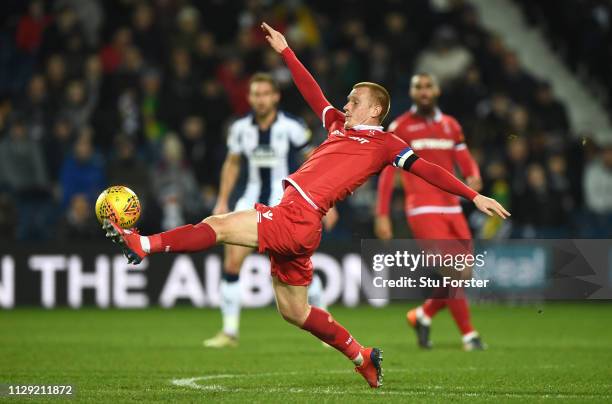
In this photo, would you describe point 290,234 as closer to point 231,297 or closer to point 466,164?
point 466,164

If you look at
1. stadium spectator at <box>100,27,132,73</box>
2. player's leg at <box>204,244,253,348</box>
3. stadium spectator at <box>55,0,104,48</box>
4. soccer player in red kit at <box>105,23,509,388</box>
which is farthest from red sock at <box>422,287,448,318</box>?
stadium spectator at <box>55,0,104,48</box>

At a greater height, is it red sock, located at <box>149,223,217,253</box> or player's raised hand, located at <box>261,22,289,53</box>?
player's raised hand, located at <box>261,22,289,53</box>

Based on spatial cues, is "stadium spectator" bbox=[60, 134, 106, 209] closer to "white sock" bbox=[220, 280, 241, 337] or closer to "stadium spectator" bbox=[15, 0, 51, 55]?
"stadium spectator" bbox=[15, 0, 51, 55]

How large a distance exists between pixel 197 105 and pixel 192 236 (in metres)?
10.8

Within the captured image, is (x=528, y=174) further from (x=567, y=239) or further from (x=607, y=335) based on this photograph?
(x=607, y=335)

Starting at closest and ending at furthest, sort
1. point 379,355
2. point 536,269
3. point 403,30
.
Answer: point 379,355, point 536,269, point 403,30

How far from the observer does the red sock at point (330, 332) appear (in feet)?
26.6

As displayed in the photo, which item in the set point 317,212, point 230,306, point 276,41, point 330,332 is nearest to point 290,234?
point 317,212

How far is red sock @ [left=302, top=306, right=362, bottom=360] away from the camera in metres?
8.11

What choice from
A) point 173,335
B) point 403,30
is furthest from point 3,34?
point 173,335

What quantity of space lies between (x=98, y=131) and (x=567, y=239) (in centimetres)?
699

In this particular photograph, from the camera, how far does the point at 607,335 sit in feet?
42.2

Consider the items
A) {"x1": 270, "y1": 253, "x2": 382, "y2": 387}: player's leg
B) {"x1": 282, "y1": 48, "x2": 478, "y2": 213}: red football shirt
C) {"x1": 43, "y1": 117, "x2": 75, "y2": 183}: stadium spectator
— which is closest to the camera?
{"x1": 282, "y1": 48, "x2": 478, "y2": 213}: red football shirt

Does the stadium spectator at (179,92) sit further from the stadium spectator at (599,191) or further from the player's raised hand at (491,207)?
the player's raised hand at (491,207)
